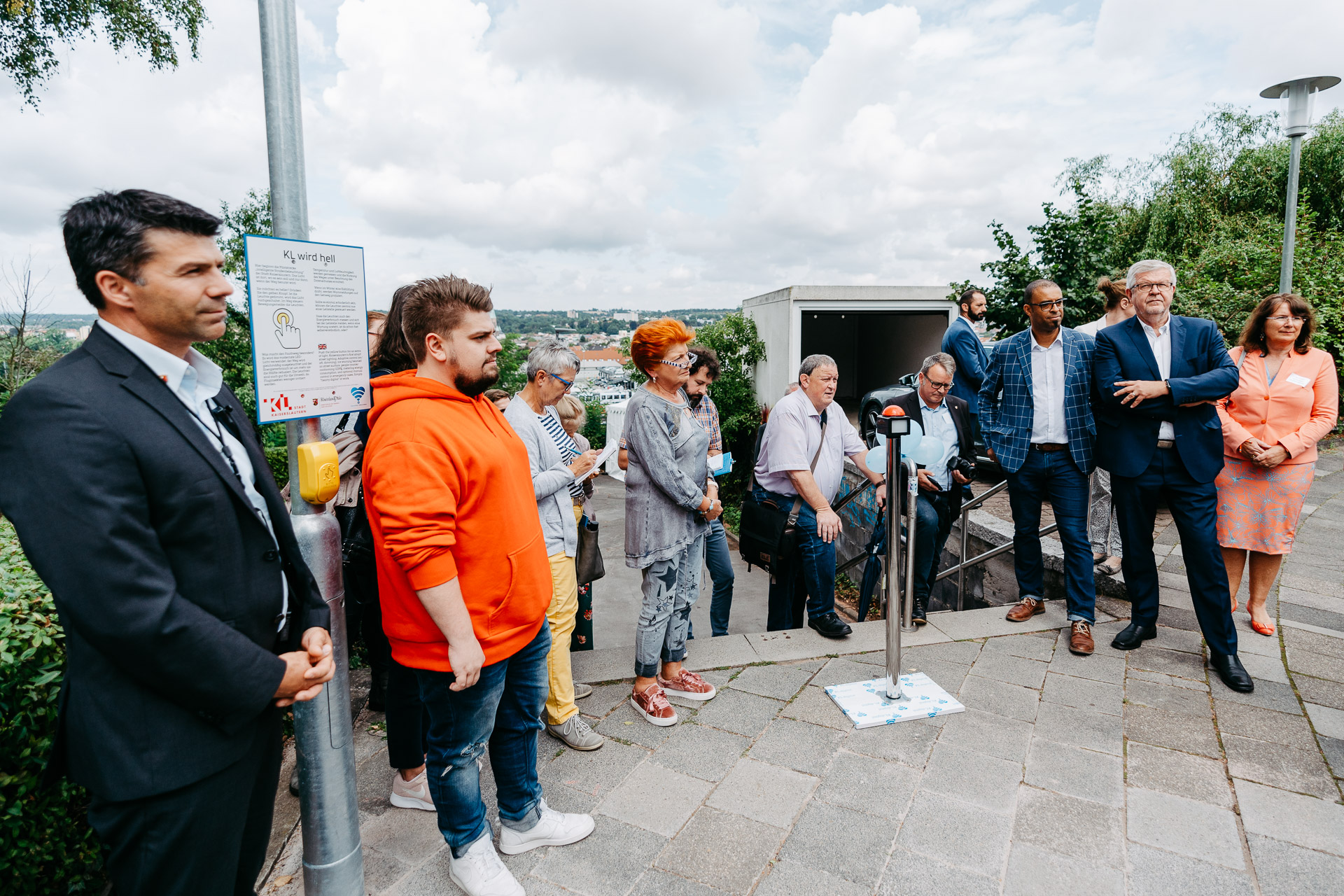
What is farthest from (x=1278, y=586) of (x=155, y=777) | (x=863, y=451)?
(x=155, y=777)

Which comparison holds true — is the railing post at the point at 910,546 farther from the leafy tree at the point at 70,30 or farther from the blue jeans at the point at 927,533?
the leafy tree at the point at 70,30

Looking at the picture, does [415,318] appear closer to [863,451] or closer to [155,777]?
[155,777]

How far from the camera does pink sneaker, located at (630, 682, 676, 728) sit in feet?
9.49

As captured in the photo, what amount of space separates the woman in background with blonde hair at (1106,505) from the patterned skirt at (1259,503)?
3.56ft

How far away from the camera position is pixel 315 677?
1.47 m

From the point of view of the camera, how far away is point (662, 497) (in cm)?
289

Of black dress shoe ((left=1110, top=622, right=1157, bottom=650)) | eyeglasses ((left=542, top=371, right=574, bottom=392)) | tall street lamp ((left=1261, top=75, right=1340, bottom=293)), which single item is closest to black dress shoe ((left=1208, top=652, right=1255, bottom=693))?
black dress shoe ((left=1110, top=622, right=1157, bottom=650))

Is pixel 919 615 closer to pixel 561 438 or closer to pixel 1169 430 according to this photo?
pixel 1169 430

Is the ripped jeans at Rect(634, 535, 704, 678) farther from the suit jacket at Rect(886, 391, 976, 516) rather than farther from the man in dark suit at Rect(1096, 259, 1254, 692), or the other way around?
the man in dark suit at Rect(1096, 259, 1254, 692)

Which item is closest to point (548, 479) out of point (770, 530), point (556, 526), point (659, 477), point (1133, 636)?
point (556, 526)

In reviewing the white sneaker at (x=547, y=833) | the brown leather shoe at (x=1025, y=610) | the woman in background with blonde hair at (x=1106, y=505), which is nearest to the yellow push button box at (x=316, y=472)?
the white sneaker at (x=547, y=833)

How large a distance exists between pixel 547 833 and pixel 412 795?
1.83 feet

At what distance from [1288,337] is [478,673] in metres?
4.06

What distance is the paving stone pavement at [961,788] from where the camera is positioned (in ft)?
6.79
